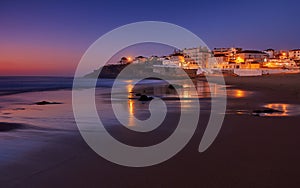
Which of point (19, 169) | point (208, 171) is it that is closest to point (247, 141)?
point (208, 171)

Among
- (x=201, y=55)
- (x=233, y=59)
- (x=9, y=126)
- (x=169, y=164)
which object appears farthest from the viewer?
(x=201, y=55)

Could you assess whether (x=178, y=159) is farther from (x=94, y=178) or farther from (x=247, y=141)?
(x=247, y=141)

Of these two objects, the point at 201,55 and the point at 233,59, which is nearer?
the point at 233,59

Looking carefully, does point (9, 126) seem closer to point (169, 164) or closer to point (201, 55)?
point (169, 164)

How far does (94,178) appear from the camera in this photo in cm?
352

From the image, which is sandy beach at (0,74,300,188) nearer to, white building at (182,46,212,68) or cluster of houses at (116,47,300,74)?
cluster of houses at (116,47,300,74)

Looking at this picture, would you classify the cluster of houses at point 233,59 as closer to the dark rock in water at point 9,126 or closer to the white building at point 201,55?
the white building at point 201,55

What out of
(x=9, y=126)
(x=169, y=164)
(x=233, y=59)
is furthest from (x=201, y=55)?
(x=169, y=164)

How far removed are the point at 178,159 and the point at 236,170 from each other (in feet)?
3.09

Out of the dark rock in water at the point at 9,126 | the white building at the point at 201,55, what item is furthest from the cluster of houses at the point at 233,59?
the dark rock in water at the point at 9,126

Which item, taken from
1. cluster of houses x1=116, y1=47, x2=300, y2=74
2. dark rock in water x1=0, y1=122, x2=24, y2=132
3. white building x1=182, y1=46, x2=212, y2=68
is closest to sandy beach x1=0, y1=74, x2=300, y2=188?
dark rock in water x1=0, y1=122, x2=24, y2=132

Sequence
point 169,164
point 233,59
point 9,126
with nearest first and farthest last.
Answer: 1. point 169,164
2. point 9,126
3. point 233,59

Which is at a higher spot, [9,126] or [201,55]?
[201,55]

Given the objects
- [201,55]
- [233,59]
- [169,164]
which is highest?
[201,55]
